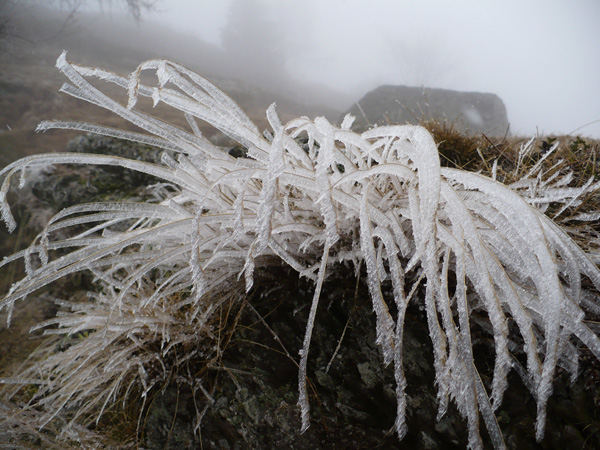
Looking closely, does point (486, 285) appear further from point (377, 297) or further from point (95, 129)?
point (95, 129)

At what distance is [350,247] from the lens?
491 millimetres

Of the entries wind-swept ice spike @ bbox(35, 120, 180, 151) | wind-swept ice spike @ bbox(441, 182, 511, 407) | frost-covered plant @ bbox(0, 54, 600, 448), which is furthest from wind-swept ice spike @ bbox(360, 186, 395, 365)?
wind-swept ice spike @ bbox(35, 120, 180, 151)

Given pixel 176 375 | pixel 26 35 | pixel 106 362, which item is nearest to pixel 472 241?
pixel 176 375

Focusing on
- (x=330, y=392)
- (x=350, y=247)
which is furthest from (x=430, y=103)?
(x=330, y=392)

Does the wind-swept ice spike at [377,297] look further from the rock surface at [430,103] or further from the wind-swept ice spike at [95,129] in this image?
the rock surface at [430,103]

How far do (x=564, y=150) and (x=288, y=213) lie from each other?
4.13ft

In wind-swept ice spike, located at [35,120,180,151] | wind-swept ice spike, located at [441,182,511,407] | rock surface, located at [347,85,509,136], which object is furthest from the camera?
rock surface, located at [347,85,509,136]

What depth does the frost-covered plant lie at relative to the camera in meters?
0.34

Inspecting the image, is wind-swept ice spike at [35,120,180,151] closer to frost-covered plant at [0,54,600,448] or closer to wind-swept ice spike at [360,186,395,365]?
frost-covered plant at [0,54,600,448]

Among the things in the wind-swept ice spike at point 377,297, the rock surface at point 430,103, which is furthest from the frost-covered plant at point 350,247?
the rock surface at point 430,103

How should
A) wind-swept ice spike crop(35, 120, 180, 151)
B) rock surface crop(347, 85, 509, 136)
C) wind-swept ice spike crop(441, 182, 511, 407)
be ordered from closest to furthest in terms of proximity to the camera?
wind-swept ice spike crop(441, 182, 511, 407)
wind-swept ice spike crop(35, 120, 180, 151)
rock surface crop(347, 85, 509, 136)

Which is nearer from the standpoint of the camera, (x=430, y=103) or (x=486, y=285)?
(x=486, y=285)

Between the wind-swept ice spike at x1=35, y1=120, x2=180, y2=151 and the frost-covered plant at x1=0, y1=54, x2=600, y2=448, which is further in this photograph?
the wind-swept ice spike at x1=35, y1=120, x2=180, y2=151

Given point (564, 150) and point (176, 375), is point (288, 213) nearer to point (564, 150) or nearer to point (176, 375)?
point (176, 375)
